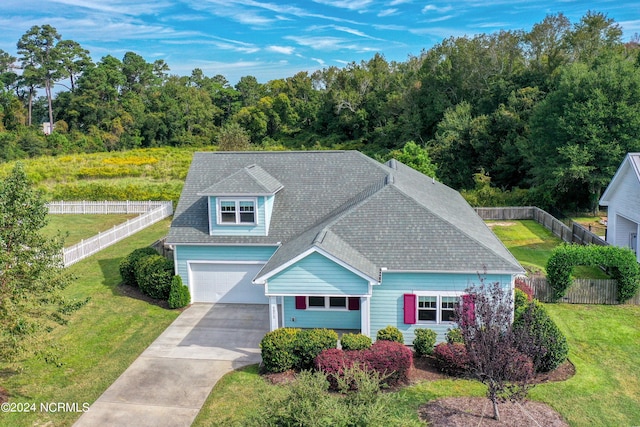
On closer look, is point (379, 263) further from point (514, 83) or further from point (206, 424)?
point (514, 83)

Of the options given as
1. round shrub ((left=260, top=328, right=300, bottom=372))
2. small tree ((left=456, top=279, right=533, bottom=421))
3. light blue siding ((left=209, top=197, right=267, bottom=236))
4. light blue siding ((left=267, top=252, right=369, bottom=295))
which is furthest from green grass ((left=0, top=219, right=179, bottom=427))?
small tree ((left=456, top=279, right=533, bottom=421))

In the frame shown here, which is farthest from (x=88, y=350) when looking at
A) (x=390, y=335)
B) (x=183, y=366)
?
(x=390, y=335)

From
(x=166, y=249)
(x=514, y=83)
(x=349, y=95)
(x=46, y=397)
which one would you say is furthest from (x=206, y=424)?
(x=349, y=95)

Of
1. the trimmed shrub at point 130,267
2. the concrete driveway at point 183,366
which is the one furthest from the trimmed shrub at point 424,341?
the trimmed shrub at point 130,267

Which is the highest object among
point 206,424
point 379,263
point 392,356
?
point 379,263

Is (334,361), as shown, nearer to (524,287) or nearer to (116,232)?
(524,287)

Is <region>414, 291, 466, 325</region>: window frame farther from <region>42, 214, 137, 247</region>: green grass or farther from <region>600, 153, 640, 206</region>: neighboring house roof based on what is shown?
<region>42, 214, 137, 247</region>: green grass
